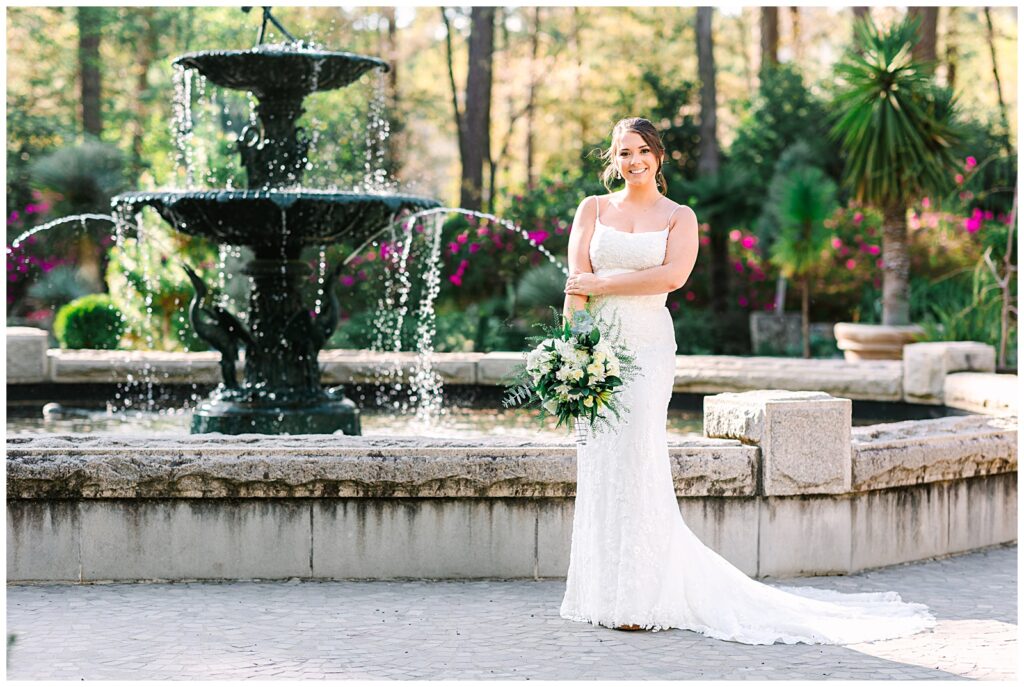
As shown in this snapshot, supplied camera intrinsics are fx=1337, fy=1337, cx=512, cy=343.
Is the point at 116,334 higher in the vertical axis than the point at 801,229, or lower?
lower

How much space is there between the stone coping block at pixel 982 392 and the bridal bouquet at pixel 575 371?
4.11 metres

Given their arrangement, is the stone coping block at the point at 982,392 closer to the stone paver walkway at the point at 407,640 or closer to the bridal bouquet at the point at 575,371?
the stone paver walkway at the point at 407,640

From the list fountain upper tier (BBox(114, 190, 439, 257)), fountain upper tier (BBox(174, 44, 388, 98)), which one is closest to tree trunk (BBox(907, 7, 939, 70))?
fountain upper tier (BBox(174, 44, 388, 98))

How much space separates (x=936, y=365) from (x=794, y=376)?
108 centimetres

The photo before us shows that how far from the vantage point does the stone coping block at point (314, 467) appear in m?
6.02

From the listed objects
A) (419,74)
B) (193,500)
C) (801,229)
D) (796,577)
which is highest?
(419,74)

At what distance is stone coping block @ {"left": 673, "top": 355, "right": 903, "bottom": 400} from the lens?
10.2 m

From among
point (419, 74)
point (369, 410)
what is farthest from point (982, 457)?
point (419, 74)

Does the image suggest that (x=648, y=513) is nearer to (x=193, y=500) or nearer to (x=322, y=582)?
(x=322, y=582)

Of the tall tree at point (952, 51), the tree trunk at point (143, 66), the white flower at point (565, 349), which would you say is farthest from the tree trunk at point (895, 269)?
the tree trunk at point (143, 66)

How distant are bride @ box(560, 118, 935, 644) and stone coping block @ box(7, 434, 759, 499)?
716 millimetres

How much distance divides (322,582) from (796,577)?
2285 mm

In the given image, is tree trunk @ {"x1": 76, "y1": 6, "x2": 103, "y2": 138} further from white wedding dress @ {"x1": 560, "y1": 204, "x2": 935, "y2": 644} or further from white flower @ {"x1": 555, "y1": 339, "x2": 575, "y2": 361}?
white flower @ {"x1": 555, "y1": 339, "x2": 575, "y2": 361}

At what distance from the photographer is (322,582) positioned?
6.15 metres
